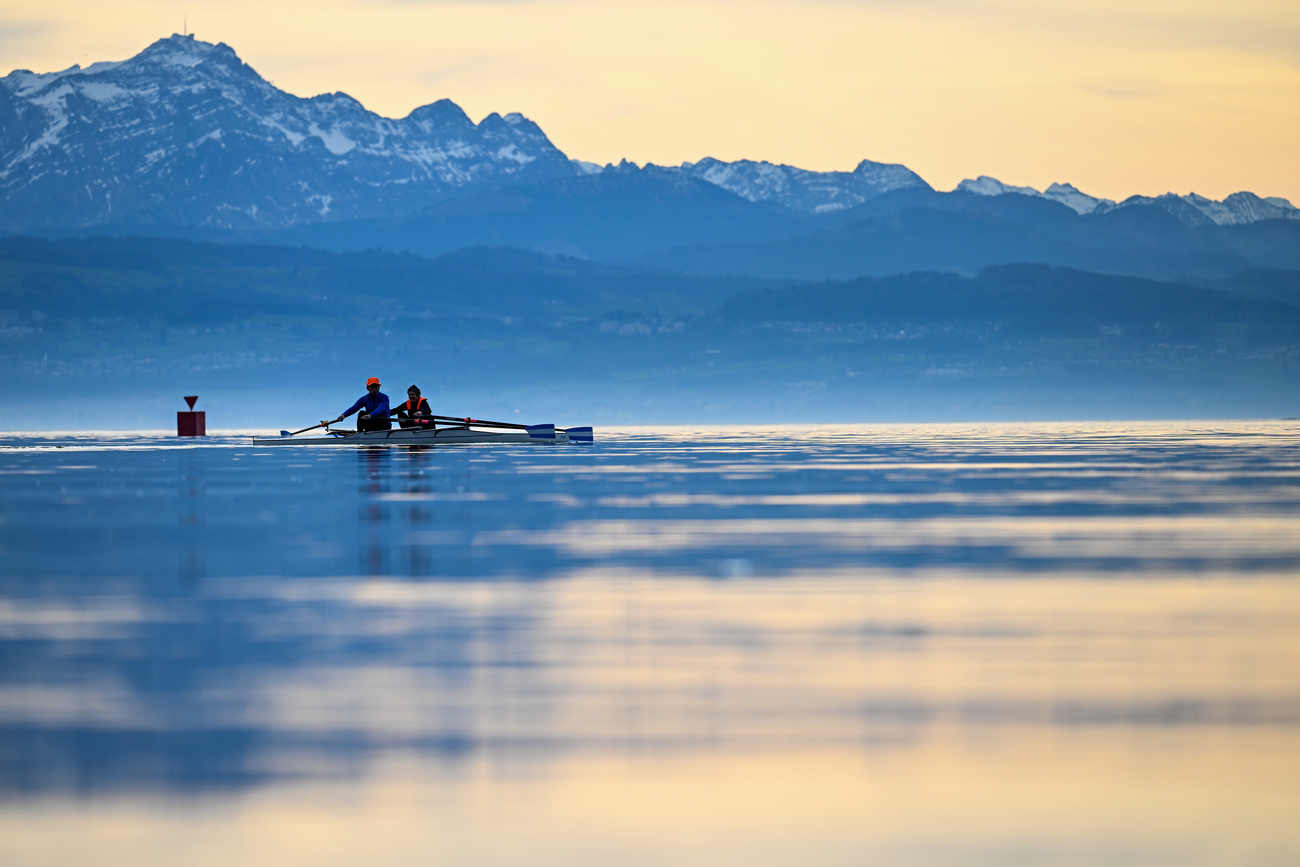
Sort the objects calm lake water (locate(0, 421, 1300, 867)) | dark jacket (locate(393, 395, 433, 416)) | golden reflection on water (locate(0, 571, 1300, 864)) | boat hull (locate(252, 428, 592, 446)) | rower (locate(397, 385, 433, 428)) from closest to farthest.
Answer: golden reflection on water (locate(0, 571, 1300, 864))
calm lake water (locate(0, 421, 1300, 867))
boat hull (locate(252, 428, 592, 446))
rower (locate(397, 385, 433, 428))
dark jacket (locate(393, 395, 433, 416))

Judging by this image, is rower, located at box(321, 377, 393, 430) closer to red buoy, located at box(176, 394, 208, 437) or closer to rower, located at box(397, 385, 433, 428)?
rower, located at box(397, 385, 433, 428)

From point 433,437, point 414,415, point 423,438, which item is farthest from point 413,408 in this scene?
point 433,437

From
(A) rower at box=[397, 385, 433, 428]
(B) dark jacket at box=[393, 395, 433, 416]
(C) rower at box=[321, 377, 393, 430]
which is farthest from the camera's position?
(B) dark jacket at box=[393, 395, 433, 416]

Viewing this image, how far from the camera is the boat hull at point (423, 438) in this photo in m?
57.1

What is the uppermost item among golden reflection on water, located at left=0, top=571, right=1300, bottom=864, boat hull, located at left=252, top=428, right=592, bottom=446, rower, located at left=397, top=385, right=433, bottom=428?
rower, located at left=397, top=385, right=433, bottom=428

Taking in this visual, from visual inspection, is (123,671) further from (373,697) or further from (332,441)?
(332,441)

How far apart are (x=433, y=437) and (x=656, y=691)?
1858 inches

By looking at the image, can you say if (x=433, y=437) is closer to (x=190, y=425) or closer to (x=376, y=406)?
(x=376, y=406)

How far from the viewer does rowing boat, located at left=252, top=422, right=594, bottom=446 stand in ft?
188

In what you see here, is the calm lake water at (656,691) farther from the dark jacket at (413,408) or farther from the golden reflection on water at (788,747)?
the dark jacket at (413,408)

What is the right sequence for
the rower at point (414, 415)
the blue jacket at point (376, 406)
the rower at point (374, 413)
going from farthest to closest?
the rower at point (414, 415) < the blue jacket at point (376, 406) < the rower at point (374, 413)

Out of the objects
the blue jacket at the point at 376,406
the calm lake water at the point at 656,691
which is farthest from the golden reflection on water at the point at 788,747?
the blue jacket at the point at 376,406

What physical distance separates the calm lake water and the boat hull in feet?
103

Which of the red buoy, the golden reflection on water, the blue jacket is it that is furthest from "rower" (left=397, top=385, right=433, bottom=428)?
the golden reflection on water
